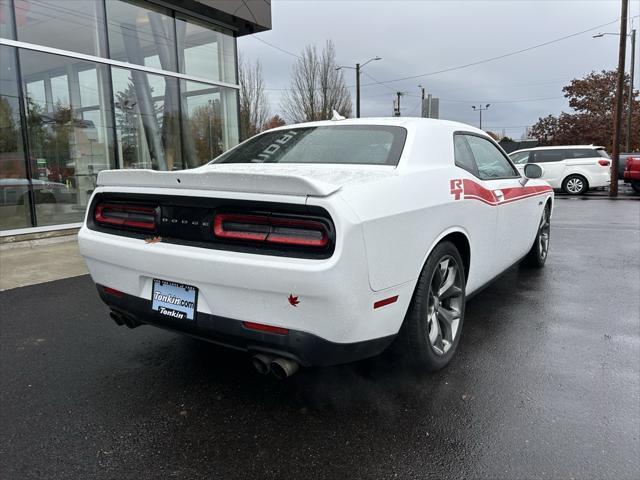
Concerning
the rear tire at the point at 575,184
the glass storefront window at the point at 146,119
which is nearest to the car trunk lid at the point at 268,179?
the glass storefront window at the point at 146,119

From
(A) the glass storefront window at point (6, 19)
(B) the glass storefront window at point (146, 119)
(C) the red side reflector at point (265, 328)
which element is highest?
(A) the glass storefront window at point (6, 19)

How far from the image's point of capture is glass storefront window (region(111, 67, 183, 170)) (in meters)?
9.94

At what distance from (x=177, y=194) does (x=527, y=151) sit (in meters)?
17.1

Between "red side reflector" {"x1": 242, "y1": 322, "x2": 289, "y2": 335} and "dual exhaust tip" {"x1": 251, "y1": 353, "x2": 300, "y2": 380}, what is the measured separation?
0.45ft

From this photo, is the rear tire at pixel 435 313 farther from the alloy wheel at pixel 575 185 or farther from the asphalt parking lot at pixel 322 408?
the alloy wheel at pixel 575 185

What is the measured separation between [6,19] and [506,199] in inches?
327

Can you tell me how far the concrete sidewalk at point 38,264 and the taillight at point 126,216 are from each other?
9.90 feet

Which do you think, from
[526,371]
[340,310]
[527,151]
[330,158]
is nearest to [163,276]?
[340,310]

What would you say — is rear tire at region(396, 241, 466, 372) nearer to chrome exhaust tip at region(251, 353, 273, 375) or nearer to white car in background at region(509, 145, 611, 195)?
chrome exhaust tip at region(251, 353, 273, 375)

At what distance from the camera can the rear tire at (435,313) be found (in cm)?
258

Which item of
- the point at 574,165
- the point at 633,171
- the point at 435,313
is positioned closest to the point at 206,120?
the point at 435,313

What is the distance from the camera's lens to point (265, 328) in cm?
221

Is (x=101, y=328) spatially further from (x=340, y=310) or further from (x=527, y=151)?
(x=527, y=151)

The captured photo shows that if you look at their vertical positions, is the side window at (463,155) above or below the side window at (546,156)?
below
